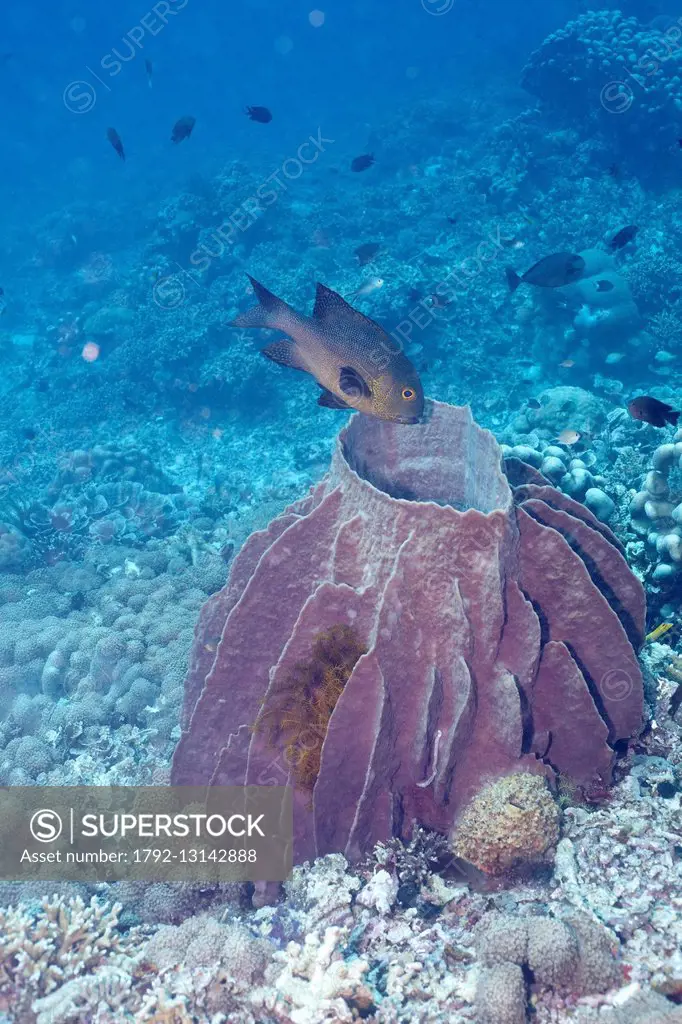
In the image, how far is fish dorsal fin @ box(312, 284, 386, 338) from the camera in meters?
2.99

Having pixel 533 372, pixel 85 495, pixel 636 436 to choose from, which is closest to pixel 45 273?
pixel 85 495

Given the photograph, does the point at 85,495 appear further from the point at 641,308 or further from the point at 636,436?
the point at 641,308

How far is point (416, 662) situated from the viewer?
2.98 m

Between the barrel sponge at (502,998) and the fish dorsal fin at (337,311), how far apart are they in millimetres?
2751

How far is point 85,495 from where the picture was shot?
12.0 m

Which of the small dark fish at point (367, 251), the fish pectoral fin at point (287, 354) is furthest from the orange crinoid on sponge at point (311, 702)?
the small dark fish at point (367, 251)

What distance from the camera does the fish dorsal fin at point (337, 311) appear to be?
299 centimetres

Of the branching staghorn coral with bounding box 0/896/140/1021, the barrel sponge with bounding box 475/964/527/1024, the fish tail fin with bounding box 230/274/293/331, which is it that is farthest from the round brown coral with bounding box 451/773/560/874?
the fish tail fin with bounding box 230/274/293/331

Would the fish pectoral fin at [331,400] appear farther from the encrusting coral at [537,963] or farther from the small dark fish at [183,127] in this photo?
the small dark fish at [183,127]

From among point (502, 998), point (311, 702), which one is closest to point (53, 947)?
point (311, 702)

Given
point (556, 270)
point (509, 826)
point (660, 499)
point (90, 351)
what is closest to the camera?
point (509, 826)

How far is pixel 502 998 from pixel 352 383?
2579 millimetres

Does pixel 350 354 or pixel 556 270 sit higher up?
pixel 556 270

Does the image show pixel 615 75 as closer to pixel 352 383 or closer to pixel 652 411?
pixel 652 411
